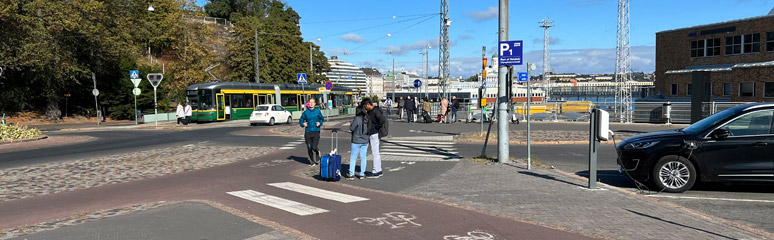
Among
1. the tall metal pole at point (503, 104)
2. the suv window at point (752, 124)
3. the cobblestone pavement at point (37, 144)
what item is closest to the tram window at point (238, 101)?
the cobblestone pavement at point (37, 144)

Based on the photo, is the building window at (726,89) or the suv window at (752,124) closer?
the suv window at (752,124)

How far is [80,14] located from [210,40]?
3782 centimetres

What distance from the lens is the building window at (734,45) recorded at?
4259 centimetres

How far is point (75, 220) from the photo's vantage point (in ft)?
21.9

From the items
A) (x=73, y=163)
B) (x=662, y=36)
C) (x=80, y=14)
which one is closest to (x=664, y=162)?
(x=73, y=163)

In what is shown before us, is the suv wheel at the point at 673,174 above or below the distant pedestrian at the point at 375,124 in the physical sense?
below

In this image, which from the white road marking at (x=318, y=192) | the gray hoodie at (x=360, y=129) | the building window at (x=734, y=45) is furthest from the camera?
the building window at (x=734, y=45)

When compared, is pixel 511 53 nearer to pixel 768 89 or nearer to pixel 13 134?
pixel 13 134

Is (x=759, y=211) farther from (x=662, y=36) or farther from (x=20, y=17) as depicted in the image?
(x=662, y=36)

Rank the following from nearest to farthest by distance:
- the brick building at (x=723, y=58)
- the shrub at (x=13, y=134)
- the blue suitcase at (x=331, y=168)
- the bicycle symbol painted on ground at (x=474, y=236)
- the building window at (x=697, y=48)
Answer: the bicycle symbol painted on ground at (x=474, y=236)
the blue suitcase at (x=331, y=168)
the shrub at (x=13, y=134)
the brick building at (x=723, y=58)
the building window at (x=697, y=48)

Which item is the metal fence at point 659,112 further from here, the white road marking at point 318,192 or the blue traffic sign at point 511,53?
the white road marking at point 318,192

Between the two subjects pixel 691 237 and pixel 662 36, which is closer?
pixel 691 237

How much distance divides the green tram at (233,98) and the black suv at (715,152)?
27.5m

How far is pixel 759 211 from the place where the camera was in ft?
23.5
